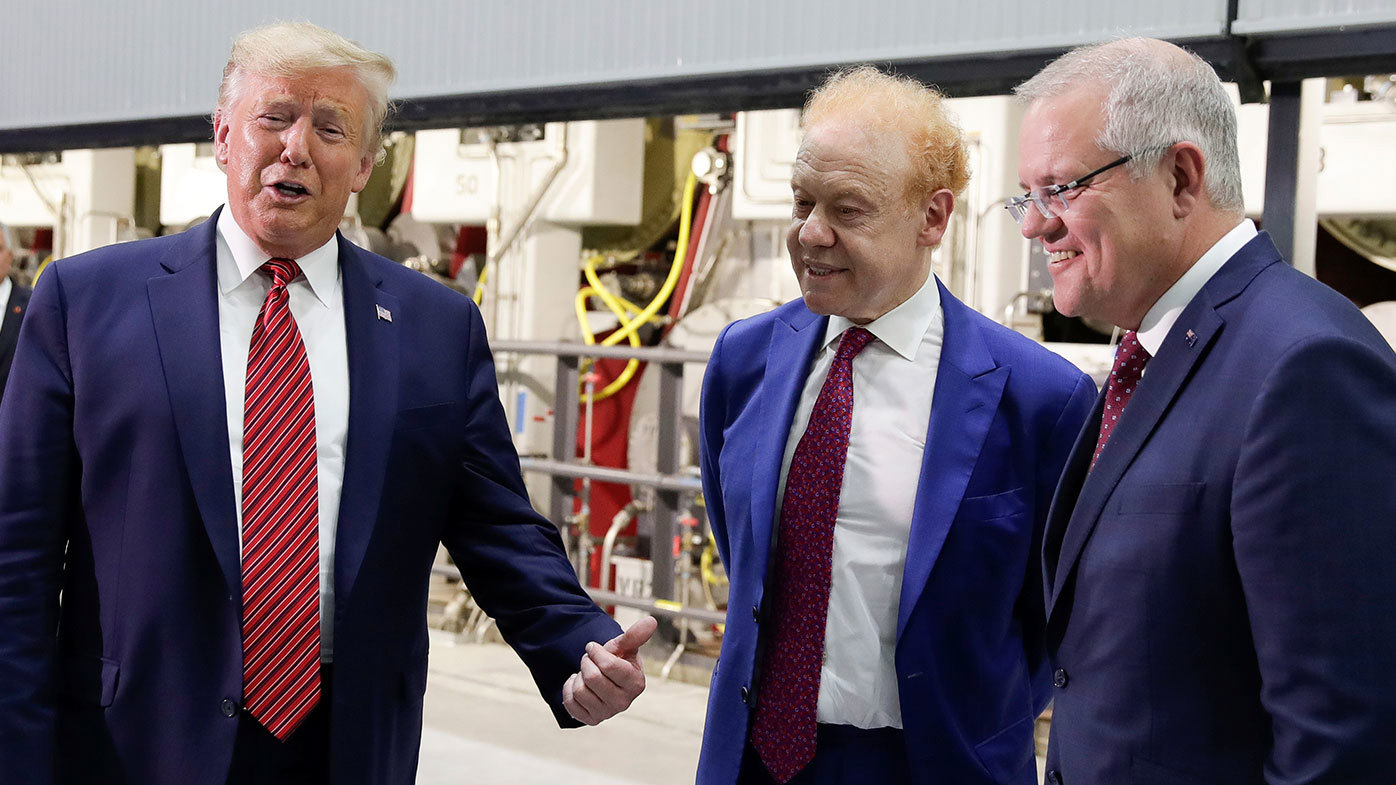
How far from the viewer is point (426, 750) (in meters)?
4.04

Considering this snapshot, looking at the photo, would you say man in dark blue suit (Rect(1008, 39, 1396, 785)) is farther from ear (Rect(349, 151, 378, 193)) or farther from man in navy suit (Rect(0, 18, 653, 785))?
ear (Rect(349, 151, 378, 193))

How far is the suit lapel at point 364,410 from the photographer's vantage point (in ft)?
5.37

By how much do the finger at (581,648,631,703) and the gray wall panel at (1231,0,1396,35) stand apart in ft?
5.03

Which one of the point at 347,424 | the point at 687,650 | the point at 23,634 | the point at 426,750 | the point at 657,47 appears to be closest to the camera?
the point at 23,634

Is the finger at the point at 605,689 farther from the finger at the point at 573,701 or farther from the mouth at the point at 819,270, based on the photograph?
the mouth at the point at 819,270

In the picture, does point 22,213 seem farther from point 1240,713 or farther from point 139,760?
point 1240,713

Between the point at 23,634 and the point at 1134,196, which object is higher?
the point at 1134,196

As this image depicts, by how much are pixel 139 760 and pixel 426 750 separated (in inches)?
100.0

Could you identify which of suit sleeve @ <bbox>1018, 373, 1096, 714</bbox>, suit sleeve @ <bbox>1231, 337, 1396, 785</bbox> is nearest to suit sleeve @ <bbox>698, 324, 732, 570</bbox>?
suit sleeve @ <bbox>1018, 373, 1096, 714</bbox>

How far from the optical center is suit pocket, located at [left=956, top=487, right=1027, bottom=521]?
1.72 m

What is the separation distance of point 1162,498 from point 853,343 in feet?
2.05

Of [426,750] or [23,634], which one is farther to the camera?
[426,750]

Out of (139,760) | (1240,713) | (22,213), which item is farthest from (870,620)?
(22,213)

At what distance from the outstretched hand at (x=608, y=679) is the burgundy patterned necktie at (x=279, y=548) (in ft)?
1.11
